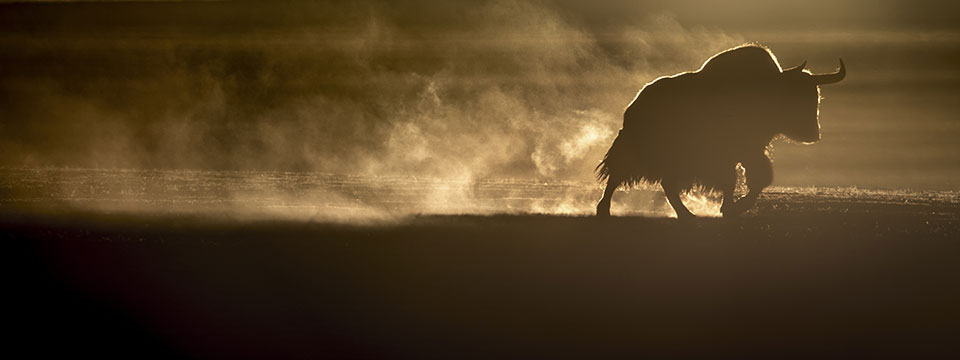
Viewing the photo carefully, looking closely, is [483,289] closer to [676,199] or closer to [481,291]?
[481,291]

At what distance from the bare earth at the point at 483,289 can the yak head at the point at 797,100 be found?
1.45 meters

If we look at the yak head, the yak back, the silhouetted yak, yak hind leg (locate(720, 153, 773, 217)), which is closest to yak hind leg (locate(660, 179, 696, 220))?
the silhouetted yak

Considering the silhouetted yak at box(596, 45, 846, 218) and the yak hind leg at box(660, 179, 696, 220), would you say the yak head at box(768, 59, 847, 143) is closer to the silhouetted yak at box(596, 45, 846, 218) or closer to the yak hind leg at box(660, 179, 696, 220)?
the silhouetted yak at box(596, 45, 846, 218)

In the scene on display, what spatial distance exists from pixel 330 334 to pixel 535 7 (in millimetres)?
20717

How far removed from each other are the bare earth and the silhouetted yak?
0.81 meters

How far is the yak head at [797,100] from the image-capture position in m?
13.5

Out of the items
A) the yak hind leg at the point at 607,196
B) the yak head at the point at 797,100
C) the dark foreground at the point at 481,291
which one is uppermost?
the yak head at the point at 797,100

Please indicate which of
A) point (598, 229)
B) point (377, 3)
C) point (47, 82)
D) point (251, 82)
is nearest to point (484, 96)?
point (377, 3)

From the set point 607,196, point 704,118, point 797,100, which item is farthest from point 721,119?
point 607,196

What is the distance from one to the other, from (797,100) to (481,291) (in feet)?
21.5

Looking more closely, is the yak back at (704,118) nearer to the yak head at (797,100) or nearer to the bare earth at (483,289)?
the yak head at (797,100)

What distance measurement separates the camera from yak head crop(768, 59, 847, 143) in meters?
13.5

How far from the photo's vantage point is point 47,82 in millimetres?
35438

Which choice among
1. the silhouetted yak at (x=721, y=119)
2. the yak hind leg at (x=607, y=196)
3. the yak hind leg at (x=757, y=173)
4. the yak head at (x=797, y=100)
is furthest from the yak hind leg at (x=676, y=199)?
the yak head at (x=797, y=100)
